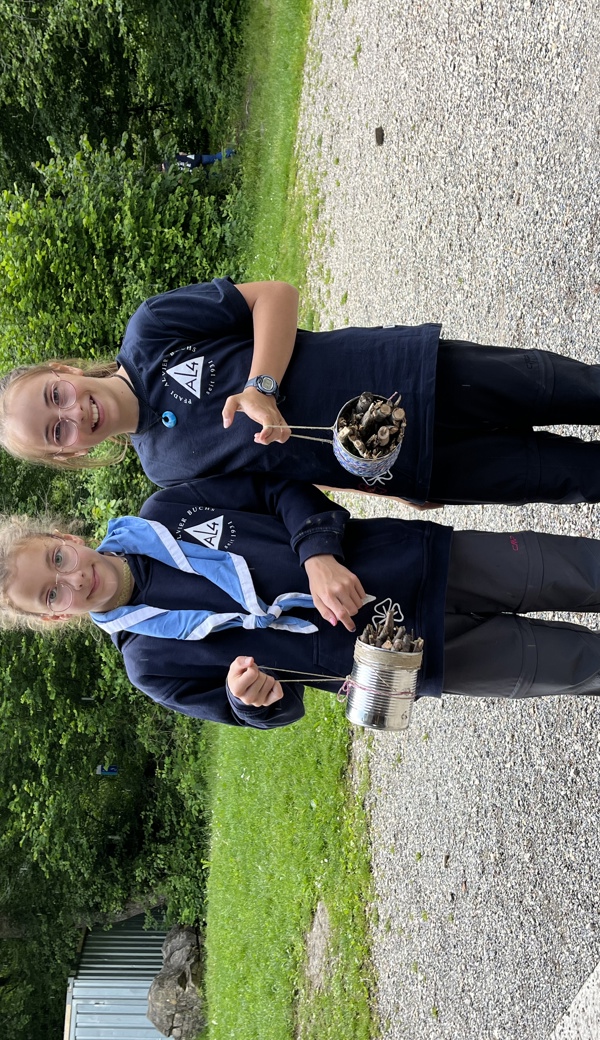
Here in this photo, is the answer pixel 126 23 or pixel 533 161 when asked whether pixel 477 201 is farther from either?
pixel 126 23

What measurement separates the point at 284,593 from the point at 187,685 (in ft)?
1.71

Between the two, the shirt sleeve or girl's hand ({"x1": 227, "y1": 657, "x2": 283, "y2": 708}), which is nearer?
girl's hand ({"x1": 227, "y1": 657, "x2": 283, "y2": 708})

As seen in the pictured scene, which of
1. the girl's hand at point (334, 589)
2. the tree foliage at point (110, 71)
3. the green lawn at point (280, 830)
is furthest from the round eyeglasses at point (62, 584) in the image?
the tree foliage at point (110, 71)

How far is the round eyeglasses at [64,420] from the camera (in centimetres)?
Answer: 285

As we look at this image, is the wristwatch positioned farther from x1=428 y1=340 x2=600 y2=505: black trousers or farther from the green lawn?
the green lawn

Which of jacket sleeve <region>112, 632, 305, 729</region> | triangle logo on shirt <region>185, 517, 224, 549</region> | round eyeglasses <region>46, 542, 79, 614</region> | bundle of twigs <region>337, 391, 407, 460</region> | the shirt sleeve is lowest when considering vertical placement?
jacket sleeve <region>112, 632, 305, 729</region>

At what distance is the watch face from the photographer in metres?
2.66

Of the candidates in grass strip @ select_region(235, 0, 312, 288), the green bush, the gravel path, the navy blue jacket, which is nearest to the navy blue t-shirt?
the navy blue jacket

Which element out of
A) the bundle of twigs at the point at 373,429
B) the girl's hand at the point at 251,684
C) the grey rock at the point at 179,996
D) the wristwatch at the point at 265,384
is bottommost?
the grey rock at the point at 179,996

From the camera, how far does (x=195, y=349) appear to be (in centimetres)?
295

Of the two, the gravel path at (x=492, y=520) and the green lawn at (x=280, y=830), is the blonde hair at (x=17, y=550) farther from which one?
the green lawn at (x=280, y=830)

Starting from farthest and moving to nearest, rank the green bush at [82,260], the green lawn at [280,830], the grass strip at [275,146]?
the grass strip at [275,146]
the green bush at [82,260]
the green lawn at [280,830]

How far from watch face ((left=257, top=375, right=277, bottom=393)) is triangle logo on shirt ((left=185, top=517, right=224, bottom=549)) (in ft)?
1.63

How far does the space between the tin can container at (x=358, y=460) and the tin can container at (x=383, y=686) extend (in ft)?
1.73
